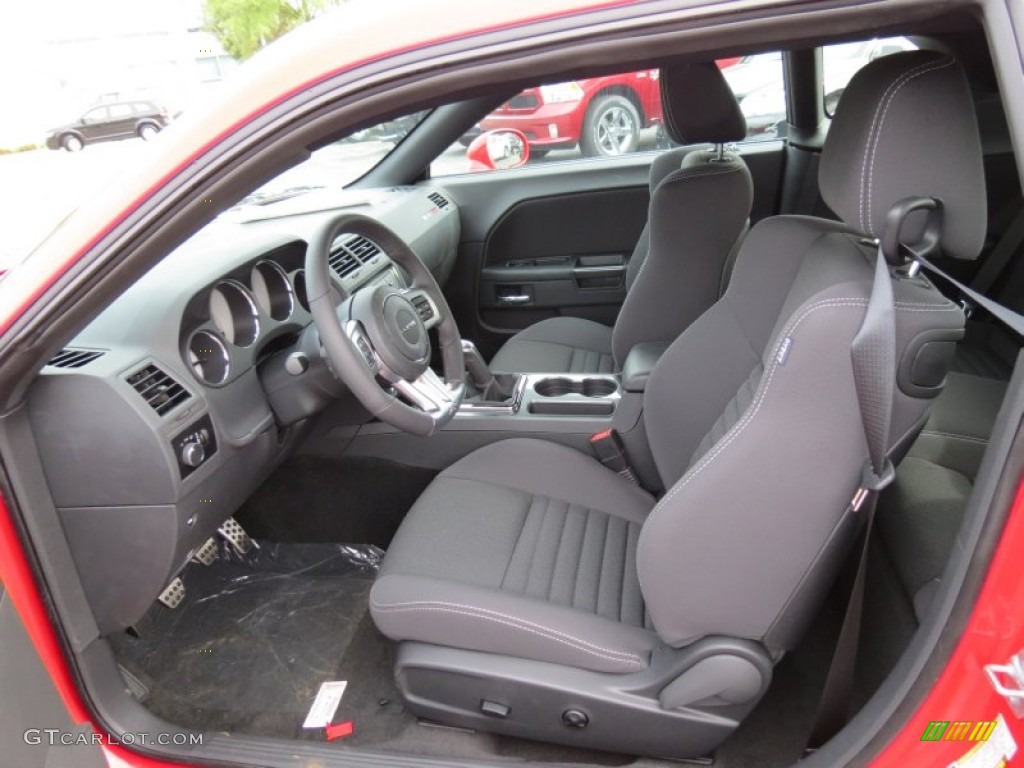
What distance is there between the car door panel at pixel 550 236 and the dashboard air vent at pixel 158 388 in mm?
2097

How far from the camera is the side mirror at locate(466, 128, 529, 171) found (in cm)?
316

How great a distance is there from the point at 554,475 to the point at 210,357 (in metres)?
0.80

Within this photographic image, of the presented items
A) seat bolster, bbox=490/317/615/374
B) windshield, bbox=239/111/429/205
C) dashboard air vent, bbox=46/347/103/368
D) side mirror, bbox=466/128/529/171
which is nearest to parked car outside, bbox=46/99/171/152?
windshield, bbox=239/111/429/205

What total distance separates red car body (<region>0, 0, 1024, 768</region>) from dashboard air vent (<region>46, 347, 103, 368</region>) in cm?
18

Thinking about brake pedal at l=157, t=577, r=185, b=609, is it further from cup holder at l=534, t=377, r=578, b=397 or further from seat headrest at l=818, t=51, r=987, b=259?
seat headrest at l=818, t=51, r=987, b=259

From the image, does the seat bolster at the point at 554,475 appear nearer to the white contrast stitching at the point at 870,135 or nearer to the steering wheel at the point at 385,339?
the steering wheel at the point at 385,339

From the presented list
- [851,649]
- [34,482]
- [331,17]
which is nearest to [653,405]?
[851,649]

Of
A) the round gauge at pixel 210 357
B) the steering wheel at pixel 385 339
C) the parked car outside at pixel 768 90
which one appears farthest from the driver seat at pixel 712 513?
the parked car outside at pixel 768 90

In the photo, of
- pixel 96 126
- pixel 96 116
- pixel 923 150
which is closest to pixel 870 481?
pixel 923 150

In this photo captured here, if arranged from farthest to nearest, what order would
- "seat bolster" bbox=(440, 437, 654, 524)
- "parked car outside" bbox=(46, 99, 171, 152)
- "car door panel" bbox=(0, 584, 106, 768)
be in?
1. "parked car outside" bbox=(46, 99, 171, 152)
2. "seat bolster" bbox=(440, 437, 654, 524)
3. "car door panel" bbox=(0, 584, 106, 768)

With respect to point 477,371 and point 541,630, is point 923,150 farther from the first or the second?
point 477,371

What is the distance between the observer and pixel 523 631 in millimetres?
1257

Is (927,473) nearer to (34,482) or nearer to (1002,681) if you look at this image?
(1002,681)

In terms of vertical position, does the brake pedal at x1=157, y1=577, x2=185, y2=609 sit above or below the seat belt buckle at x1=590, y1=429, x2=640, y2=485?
below
